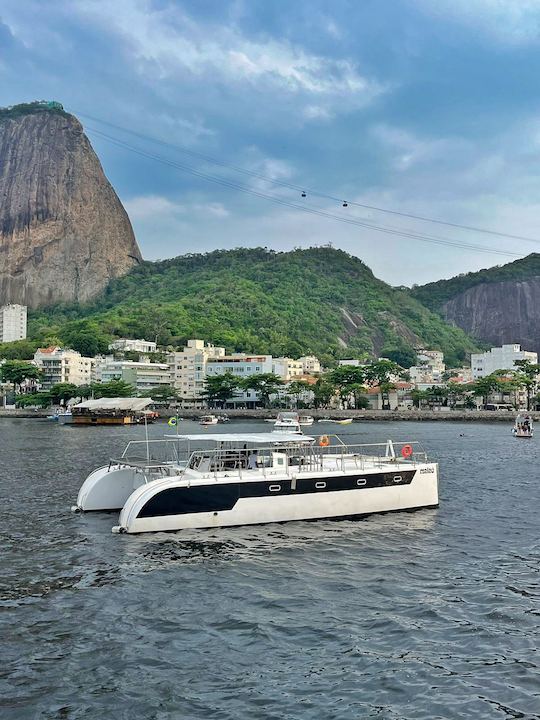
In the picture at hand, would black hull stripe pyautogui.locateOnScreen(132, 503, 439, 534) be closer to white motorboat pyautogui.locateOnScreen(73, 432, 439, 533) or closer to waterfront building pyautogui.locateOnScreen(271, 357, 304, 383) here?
white motorboat pyautogui.locateOnScreen(73, 432, 439, 533)

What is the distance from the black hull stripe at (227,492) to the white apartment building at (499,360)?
172 metres

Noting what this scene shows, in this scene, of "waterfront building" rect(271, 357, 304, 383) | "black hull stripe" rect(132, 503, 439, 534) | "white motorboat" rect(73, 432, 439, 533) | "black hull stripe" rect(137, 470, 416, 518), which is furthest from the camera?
"waterfront building" rect(271, 357, 304, 383)

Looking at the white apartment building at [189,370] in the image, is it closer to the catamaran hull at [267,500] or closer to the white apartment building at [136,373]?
the white apartment building at [136,373]

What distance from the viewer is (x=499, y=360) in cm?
19312

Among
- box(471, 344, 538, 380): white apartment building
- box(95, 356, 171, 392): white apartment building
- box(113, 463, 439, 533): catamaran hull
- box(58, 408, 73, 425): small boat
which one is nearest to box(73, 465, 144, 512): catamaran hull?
box(113, 463, 439, 533): catamaran hull

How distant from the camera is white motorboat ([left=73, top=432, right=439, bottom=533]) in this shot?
2334 centimetres

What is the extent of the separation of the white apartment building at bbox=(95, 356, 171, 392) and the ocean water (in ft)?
437

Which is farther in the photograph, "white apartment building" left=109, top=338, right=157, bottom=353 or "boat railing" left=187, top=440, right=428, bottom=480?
"white apartment building" left=109, top=338, right=157, bottom=353

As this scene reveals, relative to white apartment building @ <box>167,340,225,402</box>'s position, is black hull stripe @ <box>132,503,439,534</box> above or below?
below

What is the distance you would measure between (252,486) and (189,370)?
5679 inches

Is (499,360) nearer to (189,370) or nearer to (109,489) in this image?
(189,370)

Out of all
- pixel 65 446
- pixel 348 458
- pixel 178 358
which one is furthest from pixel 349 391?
pixel 348 458

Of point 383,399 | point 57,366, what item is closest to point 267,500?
point 383,399

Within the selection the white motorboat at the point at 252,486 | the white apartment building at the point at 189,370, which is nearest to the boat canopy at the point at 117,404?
the white apartment building at the point at 189,370
